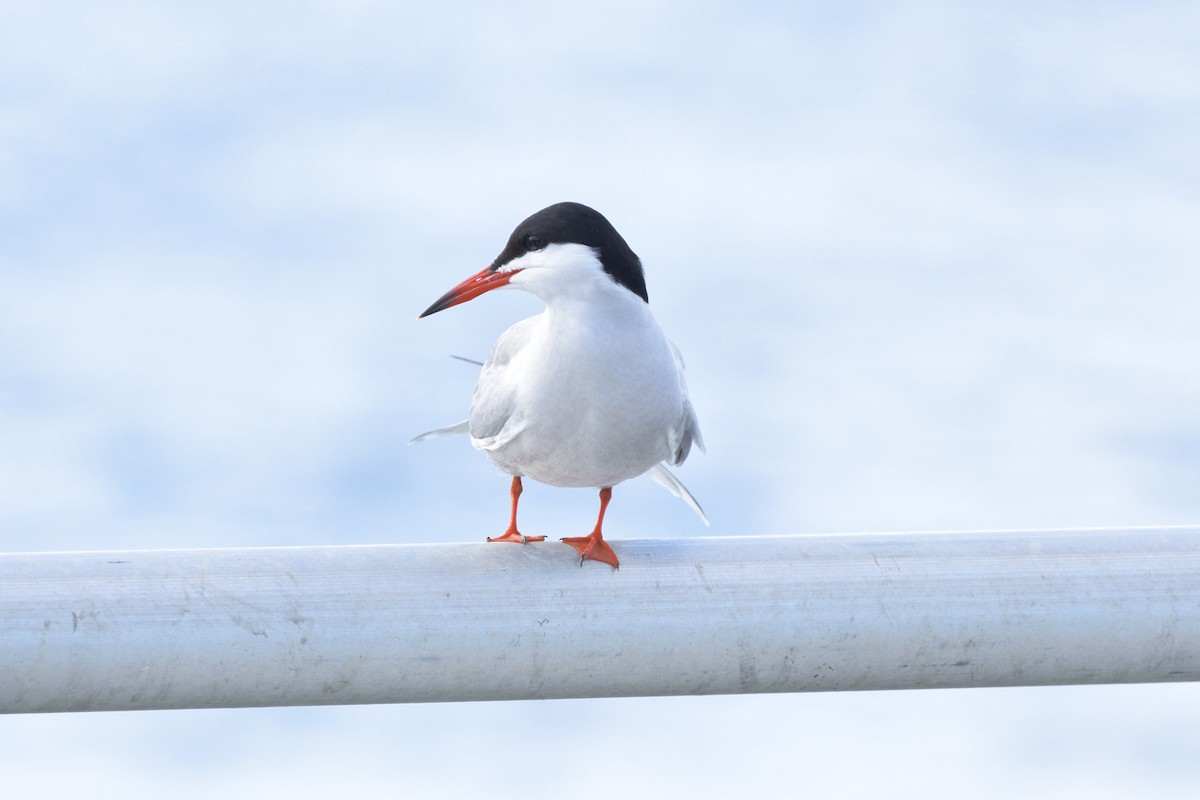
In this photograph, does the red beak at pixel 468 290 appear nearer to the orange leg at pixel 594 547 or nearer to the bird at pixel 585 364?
the bird at pixel 585 364

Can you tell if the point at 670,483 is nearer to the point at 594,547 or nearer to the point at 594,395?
the point at 594,395

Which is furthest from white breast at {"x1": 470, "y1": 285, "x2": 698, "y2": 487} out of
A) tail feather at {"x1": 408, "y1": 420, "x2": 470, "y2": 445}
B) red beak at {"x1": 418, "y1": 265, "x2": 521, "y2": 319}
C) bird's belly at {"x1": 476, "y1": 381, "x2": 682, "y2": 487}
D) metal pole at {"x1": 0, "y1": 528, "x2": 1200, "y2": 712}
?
metal pole at {"x1": 0, "y1": 528, "x2": 1200, "y2": 712}

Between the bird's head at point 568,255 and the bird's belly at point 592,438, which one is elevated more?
the bird's head at point 568,255

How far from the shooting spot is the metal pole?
2.29 metres

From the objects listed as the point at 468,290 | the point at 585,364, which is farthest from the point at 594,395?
the point at 468,290

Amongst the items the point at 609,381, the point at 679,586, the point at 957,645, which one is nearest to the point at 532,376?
the point at 609,381

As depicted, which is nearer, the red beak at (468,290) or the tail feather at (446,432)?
the red beak at (468,290)

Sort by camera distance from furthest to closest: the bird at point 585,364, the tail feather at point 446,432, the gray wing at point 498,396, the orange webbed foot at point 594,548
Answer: the tail feather at point 446,432 < the gray wing at point 498,396 < the bird at point 585,364 < the orange webbed foot at point 594,548

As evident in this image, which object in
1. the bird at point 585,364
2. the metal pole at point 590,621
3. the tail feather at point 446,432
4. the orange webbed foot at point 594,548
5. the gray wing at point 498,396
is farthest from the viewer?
the tail feather at point 446,432

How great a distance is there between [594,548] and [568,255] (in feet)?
2.65

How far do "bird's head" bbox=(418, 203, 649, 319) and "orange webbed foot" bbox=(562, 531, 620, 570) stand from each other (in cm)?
66

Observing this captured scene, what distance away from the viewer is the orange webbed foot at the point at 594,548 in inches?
108

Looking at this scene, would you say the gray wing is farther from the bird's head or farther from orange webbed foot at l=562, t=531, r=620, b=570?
orange webbed foot at l=562, t=531, r=620, b=570

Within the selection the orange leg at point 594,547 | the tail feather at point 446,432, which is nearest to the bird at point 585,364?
the orange leg at point 594,547
